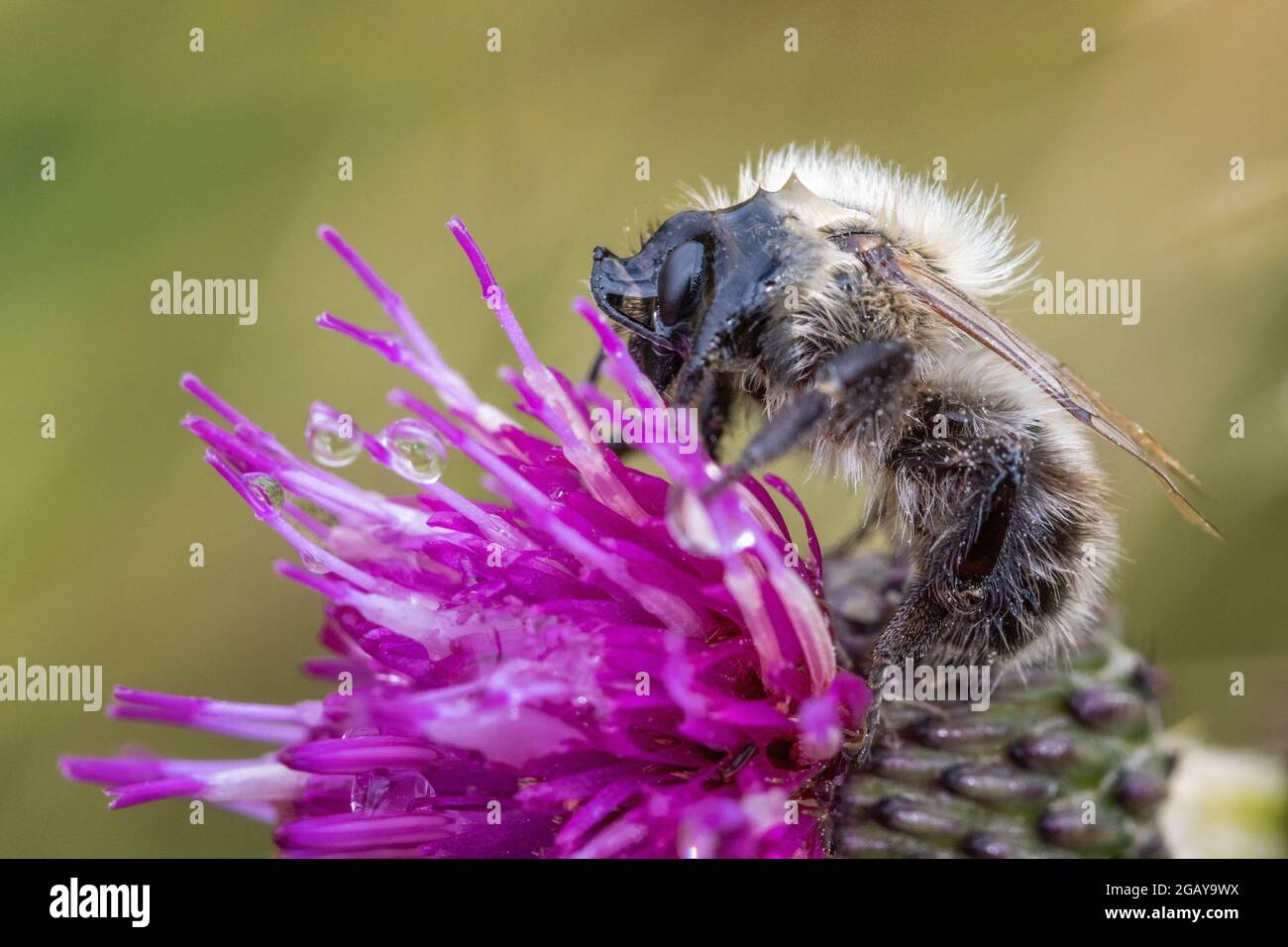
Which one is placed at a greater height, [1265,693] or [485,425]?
[485,425]

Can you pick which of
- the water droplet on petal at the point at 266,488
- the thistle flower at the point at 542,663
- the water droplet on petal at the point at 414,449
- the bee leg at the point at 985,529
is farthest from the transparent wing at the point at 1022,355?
the water droplet on petal at the point at 266,488

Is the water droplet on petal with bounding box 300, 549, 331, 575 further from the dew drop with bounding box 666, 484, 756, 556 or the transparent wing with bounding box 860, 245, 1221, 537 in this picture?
the transparent wing with bounding box 860, 245, 1221, 537

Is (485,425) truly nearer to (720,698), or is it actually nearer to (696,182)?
(720,698)

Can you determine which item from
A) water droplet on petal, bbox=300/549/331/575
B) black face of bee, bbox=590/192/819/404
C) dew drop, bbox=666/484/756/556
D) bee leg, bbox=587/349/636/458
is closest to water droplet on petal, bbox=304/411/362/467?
water droplet on petal, bbox=300/549/331/575

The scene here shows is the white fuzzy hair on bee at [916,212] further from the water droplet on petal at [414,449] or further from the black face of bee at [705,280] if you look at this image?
the water droplet on petal at [414,449]
